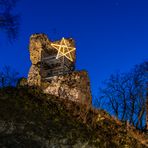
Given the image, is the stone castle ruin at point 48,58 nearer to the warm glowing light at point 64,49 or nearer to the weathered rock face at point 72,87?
the warm glowing light at point 64,49

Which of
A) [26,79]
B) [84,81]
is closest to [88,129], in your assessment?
[84,81]

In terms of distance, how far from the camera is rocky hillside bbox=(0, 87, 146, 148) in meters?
16.8

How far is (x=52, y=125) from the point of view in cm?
1805

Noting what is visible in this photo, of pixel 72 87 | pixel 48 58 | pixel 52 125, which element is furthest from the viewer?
pixel 48 58

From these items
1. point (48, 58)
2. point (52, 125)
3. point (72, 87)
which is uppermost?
point (48, 58)

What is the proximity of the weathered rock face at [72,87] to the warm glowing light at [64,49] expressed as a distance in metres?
6.08

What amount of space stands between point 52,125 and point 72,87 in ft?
22.9

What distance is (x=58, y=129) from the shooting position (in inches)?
707

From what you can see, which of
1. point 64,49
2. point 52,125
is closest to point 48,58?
point 64,49

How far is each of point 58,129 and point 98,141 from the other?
1988 millimetres

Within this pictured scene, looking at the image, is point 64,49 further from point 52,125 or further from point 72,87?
point 52,125

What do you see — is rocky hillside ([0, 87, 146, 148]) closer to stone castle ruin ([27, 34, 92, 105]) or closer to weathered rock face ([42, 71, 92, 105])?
weathered rock face ([42, 71, 92, 105])

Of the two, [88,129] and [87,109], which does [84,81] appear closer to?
[87,109]

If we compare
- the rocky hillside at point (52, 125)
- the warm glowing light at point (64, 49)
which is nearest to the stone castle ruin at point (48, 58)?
the warm glowing light at point (64, 49)
